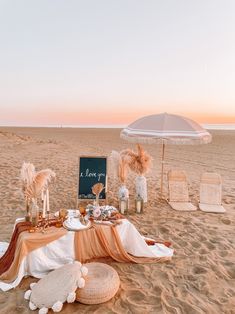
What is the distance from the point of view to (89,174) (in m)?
6.26

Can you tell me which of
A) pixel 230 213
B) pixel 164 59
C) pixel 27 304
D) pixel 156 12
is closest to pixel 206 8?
pixel 156 12

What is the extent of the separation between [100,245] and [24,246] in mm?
1084

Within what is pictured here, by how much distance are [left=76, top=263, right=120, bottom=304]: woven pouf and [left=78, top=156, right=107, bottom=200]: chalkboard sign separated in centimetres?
285

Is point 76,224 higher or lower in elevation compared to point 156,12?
lower

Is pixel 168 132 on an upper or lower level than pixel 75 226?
upper

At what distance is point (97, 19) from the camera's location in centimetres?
1152

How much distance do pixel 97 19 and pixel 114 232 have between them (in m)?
10.1

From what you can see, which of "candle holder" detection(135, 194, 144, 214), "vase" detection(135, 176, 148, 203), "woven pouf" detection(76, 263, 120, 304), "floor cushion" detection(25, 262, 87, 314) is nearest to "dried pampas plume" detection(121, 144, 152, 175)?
"vase" detection(135, 176, 148, 203)

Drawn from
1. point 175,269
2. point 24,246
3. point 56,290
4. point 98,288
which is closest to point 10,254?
point 24,246

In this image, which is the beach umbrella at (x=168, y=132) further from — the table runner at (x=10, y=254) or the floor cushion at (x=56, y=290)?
the floor cushion at (x=56, y=290)

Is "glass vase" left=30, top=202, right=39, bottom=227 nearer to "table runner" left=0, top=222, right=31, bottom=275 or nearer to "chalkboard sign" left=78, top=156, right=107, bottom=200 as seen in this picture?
"table runner" left=0, top=222, right=31, bottom=275

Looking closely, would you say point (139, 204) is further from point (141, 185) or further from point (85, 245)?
point (85, 245)

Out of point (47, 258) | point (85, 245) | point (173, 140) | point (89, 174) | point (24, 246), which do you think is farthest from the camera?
point (89, 174)

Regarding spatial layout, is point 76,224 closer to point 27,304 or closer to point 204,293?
point 27,304
